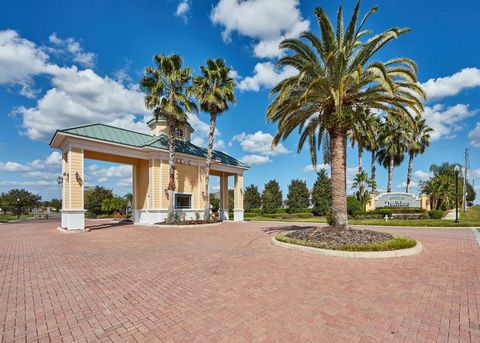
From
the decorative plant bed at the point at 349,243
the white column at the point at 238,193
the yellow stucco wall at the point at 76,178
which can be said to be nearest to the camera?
the decorative plant bed at the point at 349,243

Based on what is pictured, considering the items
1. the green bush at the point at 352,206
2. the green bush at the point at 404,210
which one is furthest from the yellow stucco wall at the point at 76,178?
the green bush at the point at 404,210

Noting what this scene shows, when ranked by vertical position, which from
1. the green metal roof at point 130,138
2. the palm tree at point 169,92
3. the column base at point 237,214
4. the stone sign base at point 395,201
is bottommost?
the column base at point 237,214

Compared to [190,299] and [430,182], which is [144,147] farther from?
[430,182]

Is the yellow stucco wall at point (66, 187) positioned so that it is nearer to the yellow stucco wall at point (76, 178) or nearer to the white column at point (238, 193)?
the yellow stucco wall at point (76, 178)

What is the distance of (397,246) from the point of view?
9016mm

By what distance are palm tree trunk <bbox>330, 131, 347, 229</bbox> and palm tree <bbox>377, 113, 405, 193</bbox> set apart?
27695 mm

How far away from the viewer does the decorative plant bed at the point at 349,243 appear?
8648 mm

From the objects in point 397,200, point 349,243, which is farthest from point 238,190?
point 397,200

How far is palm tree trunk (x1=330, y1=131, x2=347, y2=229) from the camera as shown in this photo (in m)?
11.2

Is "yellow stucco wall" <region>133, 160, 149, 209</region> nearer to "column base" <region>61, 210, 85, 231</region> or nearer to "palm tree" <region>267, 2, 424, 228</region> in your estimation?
"column base" <region>61, 210, 85, 231</region>

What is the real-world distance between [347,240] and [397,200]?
30.4 metres

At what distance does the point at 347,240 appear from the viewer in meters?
9.79

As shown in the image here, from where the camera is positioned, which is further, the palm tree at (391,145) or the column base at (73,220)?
the palm tree at (391,145)

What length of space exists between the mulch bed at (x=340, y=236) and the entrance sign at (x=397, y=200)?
27493 mm
